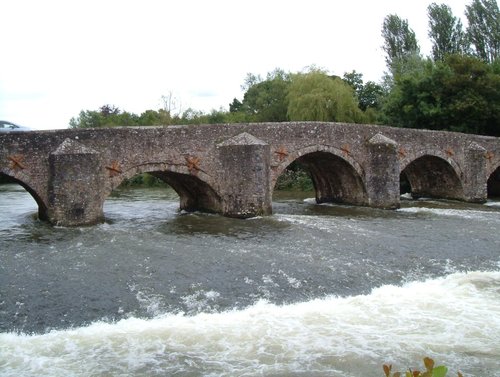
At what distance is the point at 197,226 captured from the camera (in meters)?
14.5

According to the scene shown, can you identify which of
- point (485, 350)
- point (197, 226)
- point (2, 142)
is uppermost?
point (2, 142)

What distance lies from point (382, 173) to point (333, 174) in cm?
218

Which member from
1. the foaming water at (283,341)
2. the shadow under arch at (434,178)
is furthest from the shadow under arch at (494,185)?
the foaming water at (283,341)

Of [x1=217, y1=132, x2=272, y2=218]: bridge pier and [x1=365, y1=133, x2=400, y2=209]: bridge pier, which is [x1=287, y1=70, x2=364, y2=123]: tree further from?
[x1=217, y1=132, x2=272, y2=218]: bridge pier

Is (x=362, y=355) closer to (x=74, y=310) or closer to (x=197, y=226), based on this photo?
(x=74, y=310)

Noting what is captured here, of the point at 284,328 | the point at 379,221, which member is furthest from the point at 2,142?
the point at 379,221

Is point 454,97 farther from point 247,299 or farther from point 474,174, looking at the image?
point 247,299

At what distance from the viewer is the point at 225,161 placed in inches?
619

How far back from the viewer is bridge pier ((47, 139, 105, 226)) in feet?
44.1

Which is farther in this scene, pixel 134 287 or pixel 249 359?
pixel 134 287

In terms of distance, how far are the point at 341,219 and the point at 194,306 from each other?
26.6 feet

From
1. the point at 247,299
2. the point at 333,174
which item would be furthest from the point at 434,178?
the point at 247,299

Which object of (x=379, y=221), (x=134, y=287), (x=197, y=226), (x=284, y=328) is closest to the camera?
(x=284, y=328)

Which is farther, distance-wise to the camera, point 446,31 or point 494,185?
point 446,31
